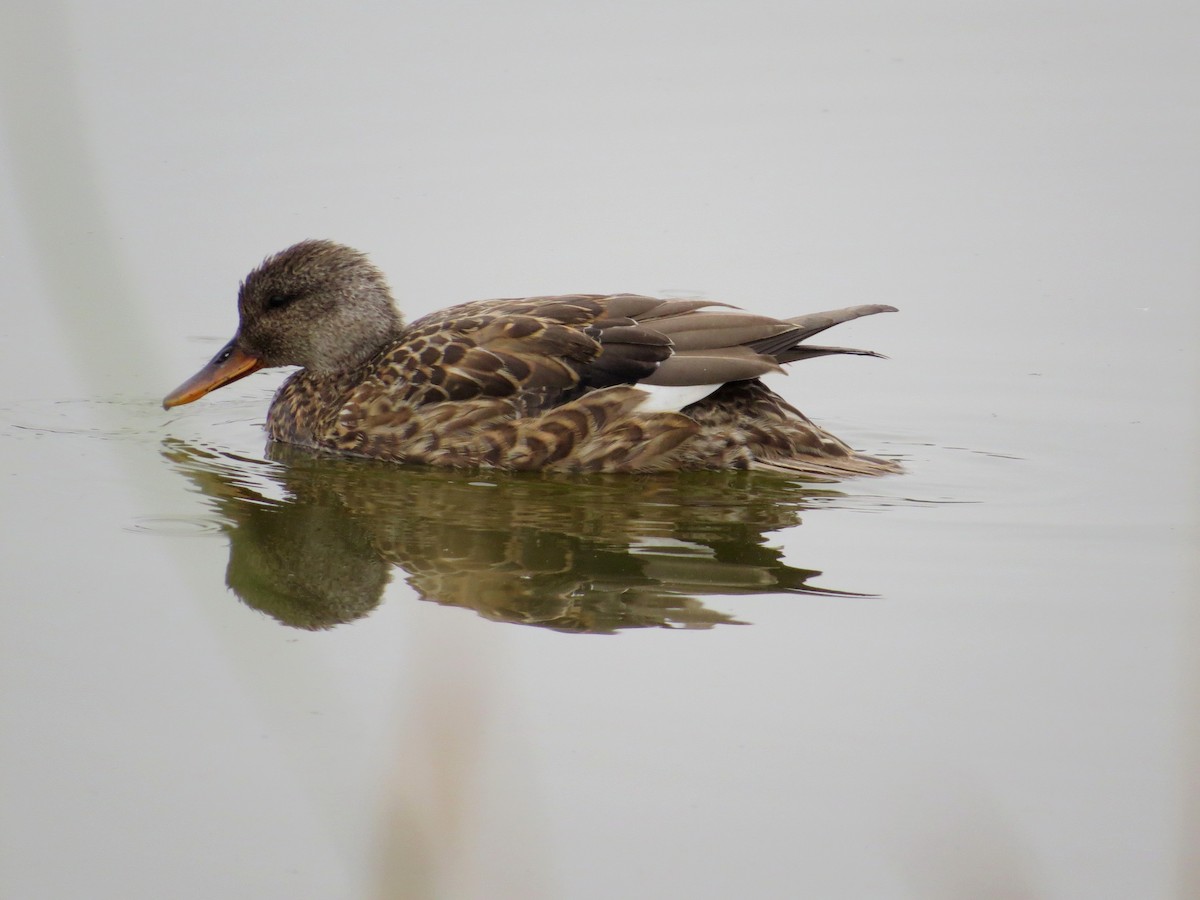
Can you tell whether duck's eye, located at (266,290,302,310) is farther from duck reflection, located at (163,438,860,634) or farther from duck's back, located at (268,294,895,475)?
duck's back, located at (268,294,895,475)

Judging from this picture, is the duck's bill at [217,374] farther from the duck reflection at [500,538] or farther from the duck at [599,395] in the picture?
the duck at [599,395]

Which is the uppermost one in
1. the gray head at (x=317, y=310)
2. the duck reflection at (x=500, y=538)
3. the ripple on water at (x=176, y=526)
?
the gray head at (x=317, y=310)

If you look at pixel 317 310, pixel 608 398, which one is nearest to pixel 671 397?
pixel 608 398

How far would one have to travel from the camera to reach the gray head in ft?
25.1

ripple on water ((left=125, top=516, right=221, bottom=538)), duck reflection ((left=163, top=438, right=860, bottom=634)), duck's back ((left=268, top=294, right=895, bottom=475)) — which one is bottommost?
duck reflection ((left=163, top=438, right=860, bottom=634))

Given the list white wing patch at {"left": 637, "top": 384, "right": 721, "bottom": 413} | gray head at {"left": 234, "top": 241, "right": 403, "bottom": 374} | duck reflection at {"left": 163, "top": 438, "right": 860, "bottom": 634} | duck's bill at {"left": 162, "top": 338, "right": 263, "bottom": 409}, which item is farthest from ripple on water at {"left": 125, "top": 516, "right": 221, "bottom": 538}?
white wing patch at {"left": 637, "top": 384, "right": 721, "bottom": 413}

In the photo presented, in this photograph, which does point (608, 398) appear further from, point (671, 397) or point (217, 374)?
point (217, 374)

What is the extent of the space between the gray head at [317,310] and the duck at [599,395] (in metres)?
0.41

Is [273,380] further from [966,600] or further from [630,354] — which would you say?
[966,600]

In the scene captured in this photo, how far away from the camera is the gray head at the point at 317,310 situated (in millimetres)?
7645

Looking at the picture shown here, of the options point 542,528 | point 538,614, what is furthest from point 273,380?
point 538,614

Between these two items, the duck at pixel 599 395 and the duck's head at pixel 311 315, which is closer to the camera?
the duck at pixel 599 395

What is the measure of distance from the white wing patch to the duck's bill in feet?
6.64

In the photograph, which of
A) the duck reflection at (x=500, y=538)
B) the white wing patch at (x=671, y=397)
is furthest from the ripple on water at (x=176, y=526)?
the white wing patch at (x=671, y=397)
